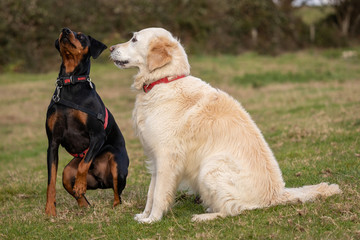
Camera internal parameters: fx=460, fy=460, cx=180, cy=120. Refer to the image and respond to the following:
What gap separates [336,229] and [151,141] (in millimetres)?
1943

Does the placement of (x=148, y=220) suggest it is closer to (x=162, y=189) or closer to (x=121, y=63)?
(x=162, y=189)

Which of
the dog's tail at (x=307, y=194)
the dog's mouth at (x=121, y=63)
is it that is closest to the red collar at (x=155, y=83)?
the dog's mouth at (x=121, y=63)

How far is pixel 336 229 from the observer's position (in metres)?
3.90

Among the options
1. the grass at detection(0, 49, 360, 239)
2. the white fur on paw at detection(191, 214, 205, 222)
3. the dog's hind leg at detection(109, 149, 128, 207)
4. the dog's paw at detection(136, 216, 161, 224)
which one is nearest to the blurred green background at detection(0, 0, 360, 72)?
the grass at detection(0, 49, 360, 239)

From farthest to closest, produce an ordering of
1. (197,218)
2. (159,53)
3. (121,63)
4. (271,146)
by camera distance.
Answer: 1. (271,146)
2. (121,63)
3. (159,53)
4. (197,218)

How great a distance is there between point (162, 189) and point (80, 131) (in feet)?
4.05

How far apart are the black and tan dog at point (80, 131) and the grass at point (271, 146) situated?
0.32m

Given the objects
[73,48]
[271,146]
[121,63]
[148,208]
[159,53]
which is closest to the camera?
[159,53]

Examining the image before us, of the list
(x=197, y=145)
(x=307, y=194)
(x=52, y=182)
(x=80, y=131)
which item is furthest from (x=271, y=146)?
(x=52, y=182)

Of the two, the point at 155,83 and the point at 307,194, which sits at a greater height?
the point at 155,83

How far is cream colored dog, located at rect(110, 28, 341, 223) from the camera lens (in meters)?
4.50

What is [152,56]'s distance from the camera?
190 inches

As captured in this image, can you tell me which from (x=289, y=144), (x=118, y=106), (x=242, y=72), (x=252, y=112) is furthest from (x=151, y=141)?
(x=242, y=72)

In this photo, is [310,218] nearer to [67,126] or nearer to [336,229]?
[336,229]
